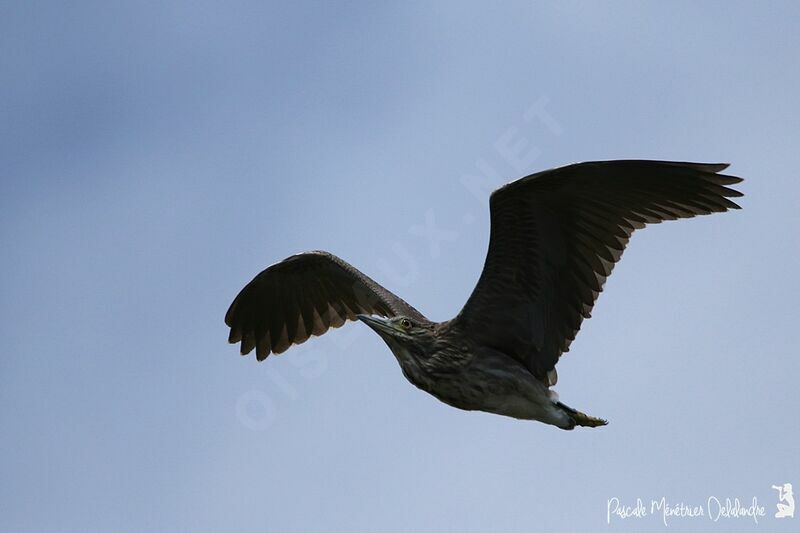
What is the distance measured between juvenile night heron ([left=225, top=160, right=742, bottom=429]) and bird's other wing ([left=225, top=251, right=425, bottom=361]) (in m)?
2.53

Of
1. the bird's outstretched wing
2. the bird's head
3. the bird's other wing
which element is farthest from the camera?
the bird's other wing

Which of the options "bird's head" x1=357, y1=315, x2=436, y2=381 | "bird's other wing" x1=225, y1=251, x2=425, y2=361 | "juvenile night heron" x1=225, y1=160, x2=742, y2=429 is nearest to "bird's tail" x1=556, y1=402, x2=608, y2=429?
"juvenile night heron" x1=225, y1=160, x2=742, y2=429

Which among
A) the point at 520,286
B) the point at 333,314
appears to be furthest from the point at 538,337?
the point at 333,314

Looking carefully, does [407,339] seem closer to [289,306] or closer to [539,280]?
→ [539,280]

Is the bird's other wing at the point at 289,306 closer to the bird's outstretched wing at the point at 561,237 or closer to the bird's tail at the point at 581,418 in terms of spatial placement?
the bird's outstretched wing at the point at 561,237

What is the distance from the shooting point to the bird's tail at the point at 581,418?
1138cm

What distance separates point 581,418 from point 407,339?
6.11 feet

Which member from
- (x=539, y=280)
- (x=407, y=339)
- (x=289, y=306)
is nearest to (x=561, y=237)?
(x=539, y=280)

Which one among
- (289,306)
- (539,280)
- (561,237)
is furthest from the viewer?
(289,306)

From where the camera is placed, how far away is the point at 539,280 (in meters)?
11.3

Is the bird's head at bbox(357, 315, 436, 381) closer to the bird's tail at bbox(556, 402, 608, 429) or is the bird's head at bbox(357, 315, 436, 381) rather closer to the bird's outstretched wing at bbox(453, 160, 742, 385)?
the bird's outstretched wing at bbox(453, 160, 742, 385)

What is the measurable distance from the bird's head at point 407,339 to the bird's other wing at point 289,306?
2408mm

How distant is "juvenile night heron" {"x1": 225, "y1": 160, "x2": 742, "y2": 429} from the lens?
426 inches

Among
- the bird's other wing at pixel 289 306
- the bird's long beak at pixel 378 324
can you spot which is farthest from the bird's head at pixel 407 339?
the bird's other wing at pixel 289 306
